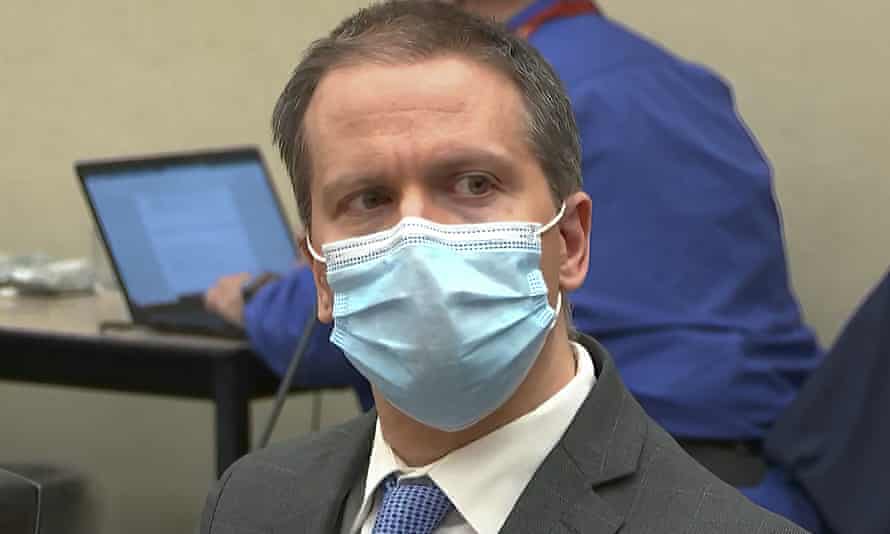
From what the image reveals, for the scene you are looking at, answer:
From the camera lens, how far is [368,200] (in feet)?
3.99

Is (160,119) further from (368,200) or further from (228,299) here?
(368,200)

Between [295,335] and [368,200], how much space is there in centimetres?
119

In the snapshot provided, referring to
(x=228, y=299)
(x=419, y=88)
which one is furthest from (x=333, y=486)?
(x=228, y=299)

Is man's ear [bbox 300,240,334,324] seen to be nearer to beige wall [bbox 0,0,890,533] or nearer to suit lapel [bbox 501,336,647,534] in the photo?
suit lapel [bbox 501,336,647,534]

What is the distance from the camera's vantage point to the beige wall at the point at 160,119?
2.99 metres

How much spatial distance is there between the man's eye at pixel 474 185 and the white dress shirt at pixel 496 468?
0.18 meters

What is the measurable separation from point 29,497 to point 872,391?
4.33 ft

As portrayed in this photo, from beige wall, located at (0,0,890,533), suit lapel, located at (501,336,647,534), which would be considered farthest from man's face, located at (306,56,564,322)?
beige wall, located at (0,0,890,533)

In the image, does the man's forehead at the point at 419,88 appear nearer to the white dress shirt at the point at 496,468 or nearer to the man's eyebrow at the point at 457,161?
the man's eyebrow at the point at 457,161

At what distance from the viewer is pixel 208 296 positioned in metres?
2.60

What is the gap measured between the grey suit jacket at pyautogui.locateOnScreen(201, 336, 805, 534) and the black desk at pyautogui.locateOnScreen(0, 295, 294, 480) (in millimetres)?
1157

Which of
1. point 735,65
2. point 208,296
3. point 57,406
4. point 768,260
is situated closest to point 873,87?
point 735,65

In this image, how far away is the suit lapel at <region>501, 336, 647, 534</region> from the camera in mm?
1178

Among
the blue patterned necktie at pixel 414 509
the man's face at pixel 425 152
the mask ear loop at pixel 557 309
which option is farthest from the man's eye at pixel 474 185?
the blue patterned necktie at pixel 414 509
